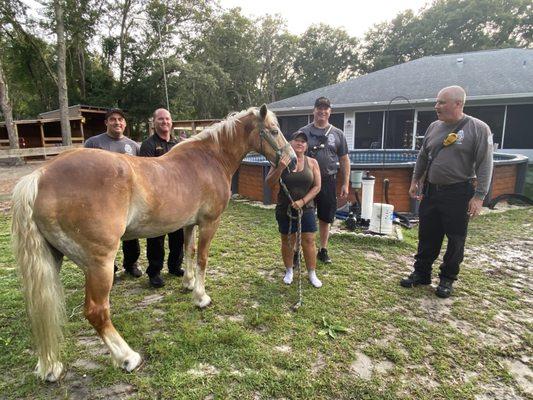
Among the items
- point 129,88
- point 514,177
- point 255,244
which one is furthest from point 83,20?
point 514,177

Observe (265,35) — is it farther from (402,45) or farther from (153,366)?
(153,366)

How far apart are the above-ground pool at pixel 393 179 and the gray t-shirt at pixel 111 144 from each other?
271 cm

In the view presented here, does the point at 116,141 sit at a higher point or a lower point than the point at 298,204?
higher

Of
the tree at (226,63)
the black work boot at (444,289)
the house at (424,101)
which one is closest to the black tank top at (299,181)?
the black work boot at (444,289)

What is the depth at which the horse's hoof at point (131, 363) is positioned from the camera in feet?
6.75

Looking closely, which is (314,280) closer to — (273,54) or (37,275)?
(37,275)

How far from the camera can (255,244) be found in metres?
4.62

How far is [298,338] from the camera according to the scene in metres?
2.41

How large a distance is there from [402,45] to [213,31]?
17577mm

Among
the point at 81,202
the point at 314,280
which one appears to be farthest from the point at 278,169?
the point at 81,202

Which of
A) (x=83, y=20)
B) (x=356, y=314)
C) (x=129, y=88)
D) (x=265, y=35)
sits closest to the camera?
(x=356, y=314)

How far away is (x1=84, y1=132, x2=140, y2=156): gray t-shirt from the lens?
126 inches

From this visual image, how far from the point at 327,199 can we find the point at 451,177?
128 centimetres

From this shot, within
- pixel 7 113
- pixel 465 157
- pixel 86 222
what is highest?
pixel 7 113
